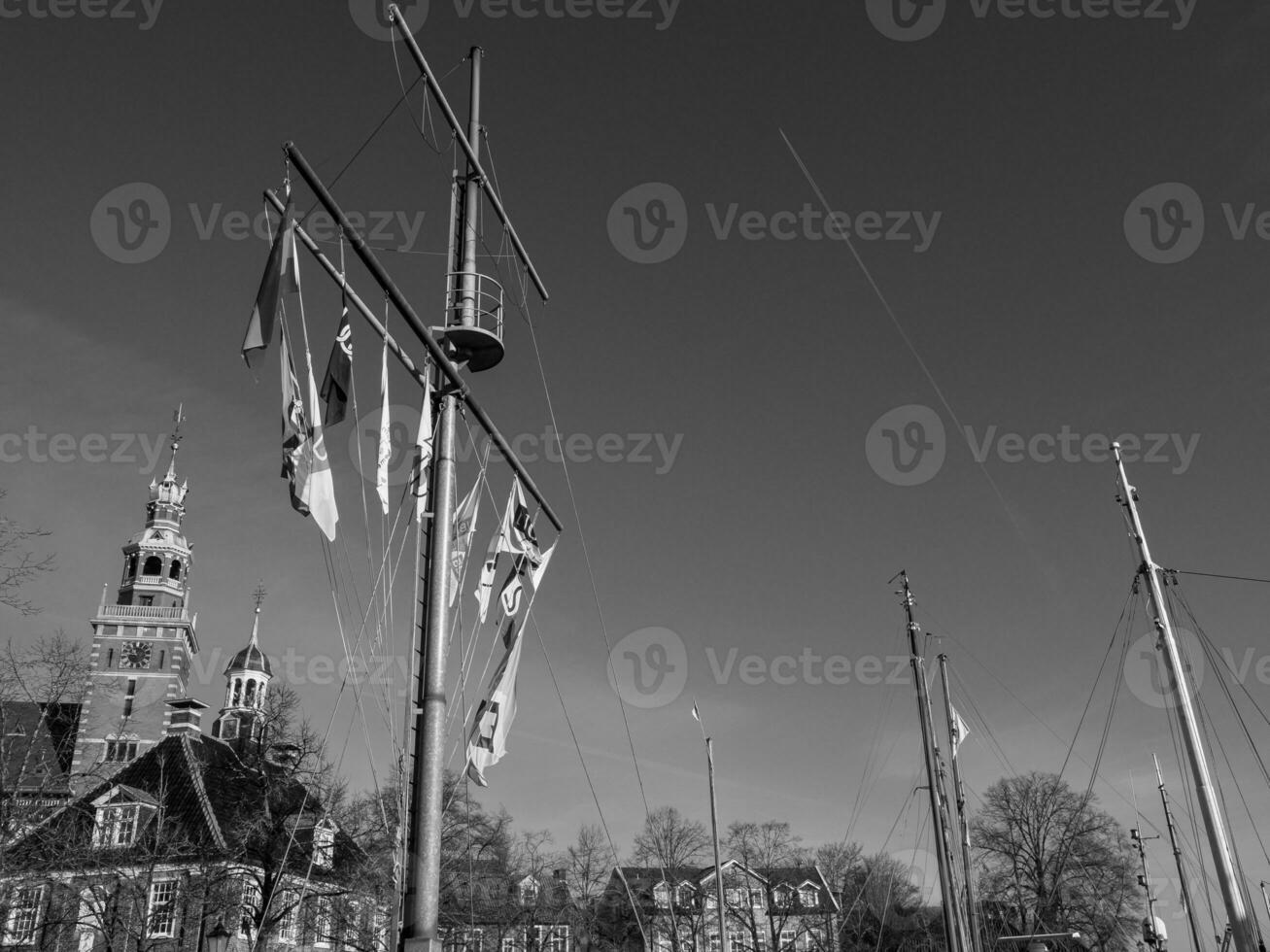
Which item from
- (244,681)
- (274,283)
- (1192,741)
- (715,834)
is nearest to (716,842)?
(715,834)

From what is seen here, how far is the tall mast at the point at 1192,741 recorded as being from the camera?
685 inches

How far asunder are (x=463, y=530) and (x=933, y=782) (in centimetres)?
2520

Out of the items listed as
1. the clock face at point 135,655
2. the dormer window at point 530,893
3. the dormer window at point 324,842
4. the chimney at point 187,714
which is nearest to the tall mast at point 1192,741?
the dormer window at point 324,842

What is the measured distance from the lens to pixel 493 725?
40.0ft

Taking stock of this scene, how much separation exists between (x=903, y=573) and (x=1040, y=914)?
1225 inches

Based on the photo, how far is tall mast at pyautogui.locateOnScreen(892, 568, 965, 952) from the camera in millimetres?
29370

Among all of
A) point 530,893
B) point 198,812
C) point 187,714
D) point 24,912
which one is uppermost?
point 187,714

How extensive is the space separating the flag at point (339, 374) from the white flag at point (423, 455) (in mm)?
909

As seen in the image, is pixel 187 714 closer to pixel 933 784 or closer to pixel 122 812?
pixel 122 812

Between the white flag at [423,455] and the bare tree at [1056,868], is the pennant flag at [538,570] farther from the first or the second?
the bare tree at [1056,868]

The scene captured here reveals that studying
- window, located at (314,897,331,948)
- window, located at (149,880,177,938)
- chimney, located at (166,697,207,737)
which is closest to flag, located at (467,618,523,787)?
window, located at (314,897,331,948)

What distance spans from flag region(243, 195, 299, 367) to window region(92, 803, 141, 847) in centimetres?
3918

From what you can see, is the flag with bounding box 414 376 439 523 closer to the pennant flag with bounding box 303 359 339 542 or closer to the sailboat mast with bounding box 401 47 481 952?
the sailboat mast with bounding box 401 47 481 952

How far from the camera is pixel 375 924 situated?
3944 centimetres
